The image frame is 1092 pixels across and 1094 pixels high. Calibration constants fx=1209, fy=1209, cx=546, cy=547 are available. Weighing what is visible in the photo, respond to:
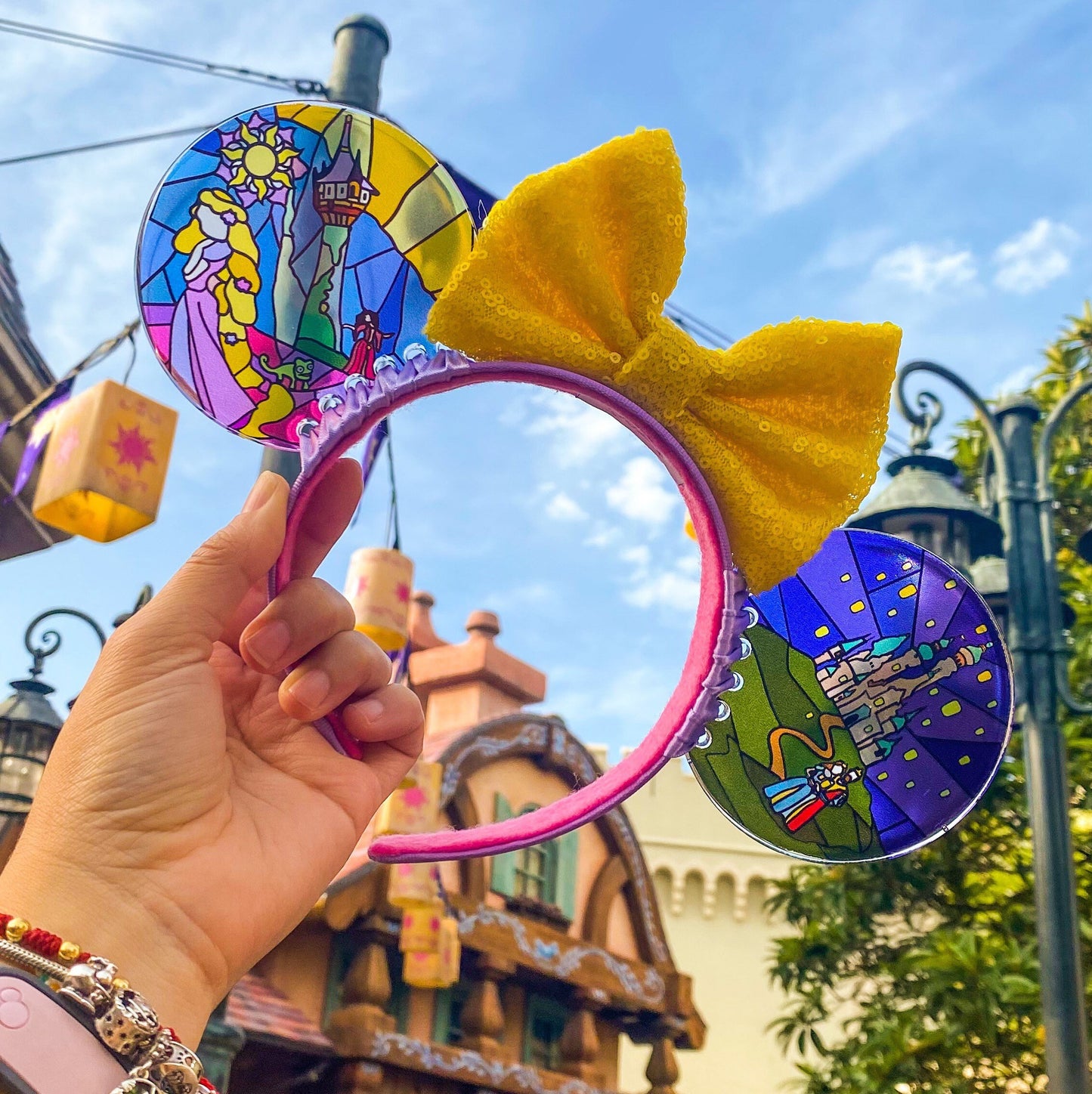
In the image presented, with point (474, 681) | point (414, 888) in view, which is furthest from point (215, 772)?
point (474, 681)

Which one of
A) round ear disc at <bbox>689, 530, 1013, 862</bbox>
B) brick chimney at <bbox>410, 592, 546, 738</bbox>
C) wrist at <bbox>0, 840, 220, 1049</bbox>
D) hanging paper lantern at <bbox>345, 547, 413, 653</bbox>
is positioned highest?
brick chimney at <bbox>410, 592, 546, 738</bbox>

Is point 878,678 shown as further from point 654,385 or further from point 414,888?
point 414,888

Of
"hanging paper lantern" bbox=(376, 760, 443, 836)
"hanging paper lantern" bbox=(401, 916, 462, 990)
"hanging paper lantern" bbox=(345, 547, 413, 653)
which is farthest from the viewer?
"hanging paper lantern" bbox=(401, 916, 462, 990)

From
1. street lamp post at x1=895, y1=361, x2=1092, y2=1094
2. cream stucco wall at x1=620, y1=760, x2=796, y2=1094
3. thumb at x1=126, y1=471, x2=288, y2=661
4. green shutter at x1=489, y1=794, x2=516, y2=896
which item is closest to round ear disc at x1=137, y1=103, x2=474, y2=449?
thumb at x1=126, y1=471, x2=288, y2=661

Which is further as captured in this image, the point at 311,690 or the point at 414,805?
the point at 414,805

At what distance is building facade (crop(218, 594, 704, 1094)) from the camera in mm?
9242

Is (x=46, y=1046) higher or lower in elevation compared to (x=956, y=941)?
A: lower

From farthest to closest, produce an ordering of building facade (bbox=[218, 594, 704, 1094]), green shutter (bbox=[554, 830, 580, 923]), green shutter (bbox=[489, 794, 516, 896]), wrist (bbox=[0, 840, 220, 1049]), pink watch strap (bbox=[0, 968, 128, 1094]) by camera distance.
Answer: green shutter (bbox=[554, 830, 580, 923]), green shutter (bbox=[489, 794, 516, 896]), building facade (bbox=[218, 594, 704, 1094]), wrist (bbox=[0, 840, 220, 1049]), pink watch strap (bbox=[0, 968, 128, 1094])

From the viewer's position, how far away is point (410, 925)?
879cm

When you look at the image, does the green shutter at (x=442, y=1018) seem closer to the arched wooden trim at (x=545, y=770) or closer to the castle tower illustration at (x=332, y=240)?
the arched wooden trim at (x=545, y=770)

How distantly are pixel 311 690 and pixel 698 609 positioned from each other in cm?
51

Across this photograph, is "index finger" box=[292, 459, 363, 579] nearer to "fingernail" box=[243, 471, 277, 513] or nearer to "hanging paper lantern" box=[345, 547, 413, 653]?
"fingernail" box=[243, 471, 277, 513]

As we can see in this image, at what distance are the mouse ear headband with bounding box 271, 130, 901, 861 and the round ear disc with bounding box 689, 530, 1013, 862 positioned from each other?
229mm

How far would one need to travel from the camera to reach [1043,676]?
14.0ft
